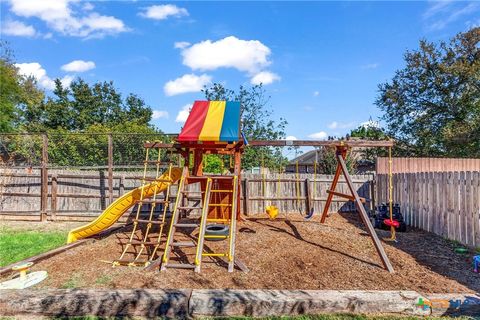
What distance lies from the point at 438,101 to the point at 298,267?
59.2 ft

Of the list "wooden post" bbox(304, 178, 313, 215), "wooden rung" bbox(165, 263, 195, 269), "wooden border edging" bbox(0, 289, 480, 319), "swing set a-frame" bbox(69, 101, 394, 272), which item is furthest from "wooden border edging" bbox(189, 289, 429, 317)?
"wooden post" bbox(304, 178, 313, 215)

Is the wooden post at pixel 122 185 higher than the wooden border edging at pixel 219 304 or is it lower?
higher

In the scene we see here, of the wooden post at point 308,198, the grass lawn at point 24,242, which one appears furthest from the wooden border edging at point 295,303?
the wooden post at point 308,198

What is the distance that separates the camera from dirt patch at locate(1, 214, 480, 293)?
430 centimetres

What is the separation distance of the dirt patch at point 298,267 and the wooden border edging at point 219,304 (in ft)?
1.62

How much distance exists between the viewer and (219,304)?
3541 millimetres

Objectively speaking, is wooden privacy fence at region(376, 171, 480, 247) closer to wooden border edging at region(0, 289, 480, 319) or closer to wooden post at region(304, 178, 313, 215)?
wooden post at region(304, 178, 313, 215)

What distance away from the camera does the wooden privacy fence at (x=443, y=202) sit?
6359mm

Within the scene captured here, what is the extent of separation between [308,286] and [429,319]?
1353 millimetres

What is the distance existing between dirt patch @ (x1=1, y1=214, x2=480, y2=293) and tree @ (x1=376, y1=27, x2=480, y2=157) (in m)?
12.9

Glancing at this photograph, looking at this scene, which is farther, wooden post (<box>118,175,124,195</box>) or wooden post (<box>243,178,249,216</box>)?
wooden post (<box>118,175,124,195</box>)

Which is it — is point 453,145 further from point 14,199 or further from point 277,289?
point 14,199

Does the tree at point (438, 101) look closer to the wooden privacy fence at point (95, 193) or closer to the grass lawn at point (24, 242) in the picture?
the wooden privacy fence at point (95, 193)

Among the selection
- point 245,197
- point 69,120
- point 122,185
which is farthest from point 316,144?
point 69,120
